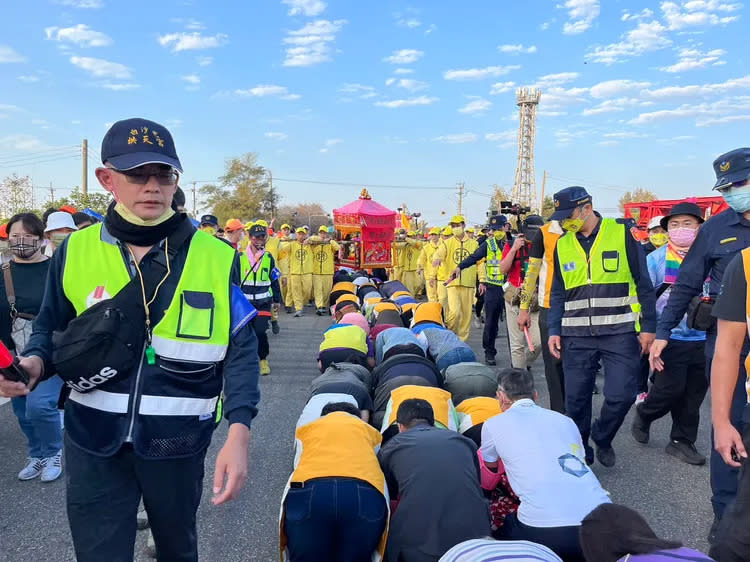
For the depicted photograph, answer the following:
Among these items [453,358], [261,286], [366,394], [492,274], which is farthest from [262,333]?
[492,274]

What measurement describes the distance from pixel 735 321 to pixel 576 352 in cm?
186

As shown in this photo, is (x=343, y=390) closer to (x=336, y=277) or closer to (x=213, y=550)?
(x=213, y=550)

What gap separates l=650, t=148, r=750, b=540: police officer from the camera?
2.78 m

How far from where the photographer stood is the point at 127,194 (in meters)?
1.85

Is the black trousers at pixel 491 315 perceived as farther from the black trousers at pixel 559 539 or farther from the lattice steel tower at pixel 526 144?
the lattice steel tower at pixel 526 144

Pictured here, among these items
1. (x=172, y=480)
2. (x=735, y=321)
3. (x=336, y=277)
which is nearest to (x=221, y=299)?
(x=172, y=480)

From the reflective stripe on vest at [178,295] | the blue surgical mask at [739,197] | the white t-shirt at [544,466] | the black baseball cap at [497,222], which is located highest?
the black baseball cap at [497,222]

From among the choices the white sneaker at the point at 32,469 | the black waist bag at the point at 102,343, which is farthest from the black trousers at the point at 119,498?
the white sneaker at the point at 32,469

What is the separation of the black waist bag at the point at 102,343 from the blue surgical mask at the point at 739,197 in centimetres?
305

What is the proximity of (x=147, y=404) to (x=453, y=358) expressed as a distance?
391 cm

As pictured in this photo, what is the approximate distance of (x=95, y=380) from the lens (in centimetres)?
176

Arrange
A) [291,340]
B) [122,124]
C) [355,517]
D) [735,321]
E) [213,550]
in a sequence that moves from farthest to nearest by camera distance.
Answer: [291,340]
[213,550]
[355,517]
[735,321]
[122,124]

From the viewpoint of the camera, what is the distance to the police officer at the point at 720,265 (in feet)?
9.11

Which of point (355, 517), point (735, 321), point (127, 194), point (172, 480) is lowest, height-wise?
point (355, 517)
